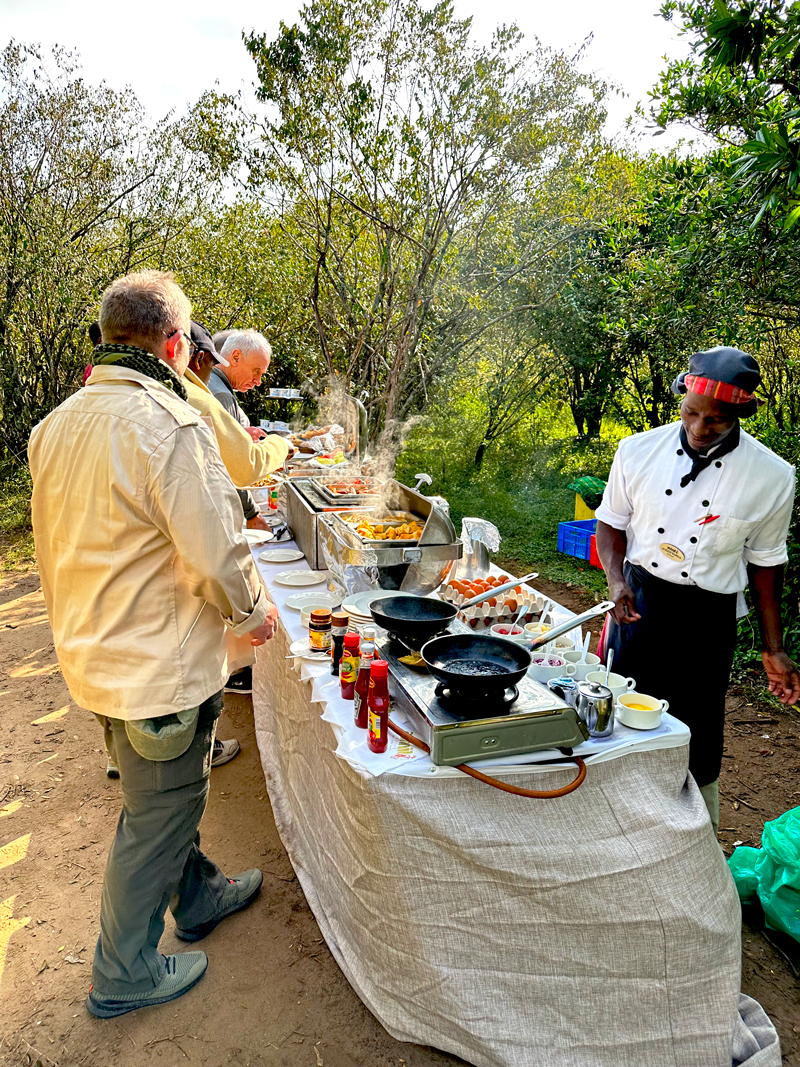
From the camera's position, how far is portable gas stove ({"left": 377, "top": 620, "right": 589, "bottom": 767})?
1700 mm

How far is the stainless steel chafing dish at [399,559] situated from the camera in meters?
2.88

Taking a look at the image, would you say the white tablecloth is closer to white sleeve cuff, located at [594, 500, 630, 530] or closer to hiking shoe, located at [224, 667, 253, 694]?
white sleeve cuff, located at [594, 500, 630, 530]

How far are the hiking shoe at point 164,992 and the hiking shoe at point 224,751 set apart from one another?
1391mm

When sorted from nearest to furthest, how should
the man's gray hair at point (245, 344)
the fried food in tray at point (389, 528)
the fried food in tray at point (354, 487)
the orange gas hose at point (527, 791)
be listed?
the orange gas hose at point (527, 791) → the fried food in tray at point (389, 528) → the fried food in tray at point (354, 487) → the man's gray hair at point (245, 344)

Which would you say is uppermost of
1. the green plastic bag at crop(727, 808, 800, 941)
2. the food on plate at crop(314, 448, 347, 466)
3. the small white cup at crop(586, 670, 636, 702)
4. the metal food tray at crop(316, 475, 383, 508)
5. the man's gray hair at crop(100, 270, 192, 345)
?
the man's gray hair at crop(100, 270, 192, 345)

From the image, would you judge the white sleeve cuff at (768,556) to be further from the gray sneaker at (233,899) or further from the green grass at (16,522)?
the green grass at (16,522)

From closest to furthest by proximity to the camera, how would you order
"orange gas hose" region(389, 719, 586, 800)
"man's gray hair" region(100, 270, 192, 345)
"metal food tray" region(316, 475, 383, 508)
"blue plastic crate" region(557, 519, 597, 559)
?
"orange gas hose" region(389, 719, 586, 800) < "man's gray hair" region(100, 270, 192, 345) < "metal food tray" region(316, 475, 383, 508) < "blue plastic crate" region(557, 519, 597, 559)

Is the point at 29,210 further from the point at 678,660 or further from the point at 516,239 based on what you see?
the point at 678,660

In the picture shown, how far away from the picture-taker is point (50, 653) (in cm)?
518

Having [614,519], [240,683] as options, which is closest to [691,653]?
[614,519]

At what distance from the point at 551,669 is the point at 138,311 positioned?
Answer: 1.73m

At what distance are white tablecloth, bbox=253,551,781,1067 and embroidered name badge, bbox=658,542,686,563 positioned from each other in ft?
2.56

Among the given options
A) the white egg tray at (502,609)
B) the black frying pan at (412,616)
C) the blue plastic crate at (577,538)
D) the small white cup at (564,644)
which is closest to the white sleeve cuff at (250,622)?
the black frying pan at (412,616)

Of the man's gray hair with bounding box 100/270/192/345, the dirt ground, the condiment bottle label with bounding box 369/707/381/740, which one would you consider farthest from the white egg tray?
the man's gray hair with bounding box 100/270/192/345
